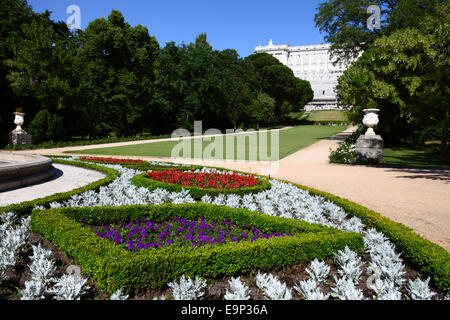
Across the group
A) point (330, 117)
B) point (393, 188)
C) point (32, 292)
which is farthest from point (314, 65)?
point (32, 292)

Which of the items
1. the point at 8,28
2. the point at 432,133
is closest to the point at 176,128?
the point at 8,28

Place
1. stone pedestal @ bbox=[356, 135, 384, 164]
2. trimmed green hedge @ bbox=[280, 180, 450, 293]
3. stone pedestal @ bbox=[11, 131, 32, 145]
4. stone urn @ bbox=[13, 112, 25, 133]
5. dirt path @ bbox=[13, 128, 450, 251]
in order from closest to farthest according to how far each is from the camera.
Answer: trimmed green hedge @ bbox=[280, 180, 450, 293]
dirt path @ bbox=[13, 128, 450, 251]
stone pedestal @ bbox=[356, 135, 384, 164]
stone pedestal @ bbox=[11, 131, 32, 145]
stone urn @ bbox=[13, 112, 25, 133]

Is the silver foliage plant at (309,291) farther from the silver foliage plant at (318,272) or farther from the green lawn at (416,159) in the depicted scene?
the green lawn at (416,159)

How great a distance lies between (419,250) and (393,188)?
16.4ft

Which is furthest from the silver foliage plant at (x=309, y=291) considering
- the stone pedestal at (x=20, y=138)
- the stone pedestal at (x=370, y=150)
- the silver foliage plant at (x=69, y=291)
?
the stone pedestal at (x=20, y=138)

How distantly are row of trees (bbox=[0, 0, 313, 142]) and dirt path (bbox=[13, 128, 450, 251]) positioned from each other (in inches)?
609

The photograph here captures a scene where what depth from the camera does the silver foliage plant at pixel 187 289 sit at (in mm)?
2627

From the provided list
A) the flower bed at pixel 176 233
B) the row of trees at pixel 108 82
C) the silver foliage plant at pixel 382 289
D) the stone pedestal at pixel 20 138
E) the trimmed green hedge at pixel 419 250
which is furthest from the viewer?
the row of trees at pixel 108 82

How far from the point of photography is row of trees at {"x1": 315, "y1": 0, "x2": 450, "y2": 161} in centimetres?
1448

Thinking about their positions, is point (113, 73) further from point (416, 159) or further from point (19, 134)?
point (416, 159)

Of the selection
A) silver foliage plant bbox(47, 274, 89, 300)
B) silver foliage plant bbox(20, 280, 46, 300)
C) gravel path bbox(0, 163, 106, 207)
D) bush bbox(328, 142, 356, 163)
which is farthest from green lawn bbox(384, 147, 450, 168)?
silver foliage plant bbox(20, 280, 46, 300)

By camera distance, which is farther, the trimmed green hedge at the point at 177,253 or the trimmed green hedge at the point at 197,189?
the trimmed green hedge at the point at 197,189

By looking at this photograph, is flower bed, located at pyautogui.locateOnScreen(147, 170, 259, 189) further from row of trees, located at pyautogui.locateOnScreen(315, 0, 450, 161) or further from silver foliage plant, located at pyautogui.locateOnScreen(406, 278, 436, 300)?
row of trees, located at pyautogui.locateOnScreen(315, 0, 450, 161)

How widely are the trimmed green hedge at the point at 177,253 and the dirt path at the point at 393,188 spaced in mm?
1944
